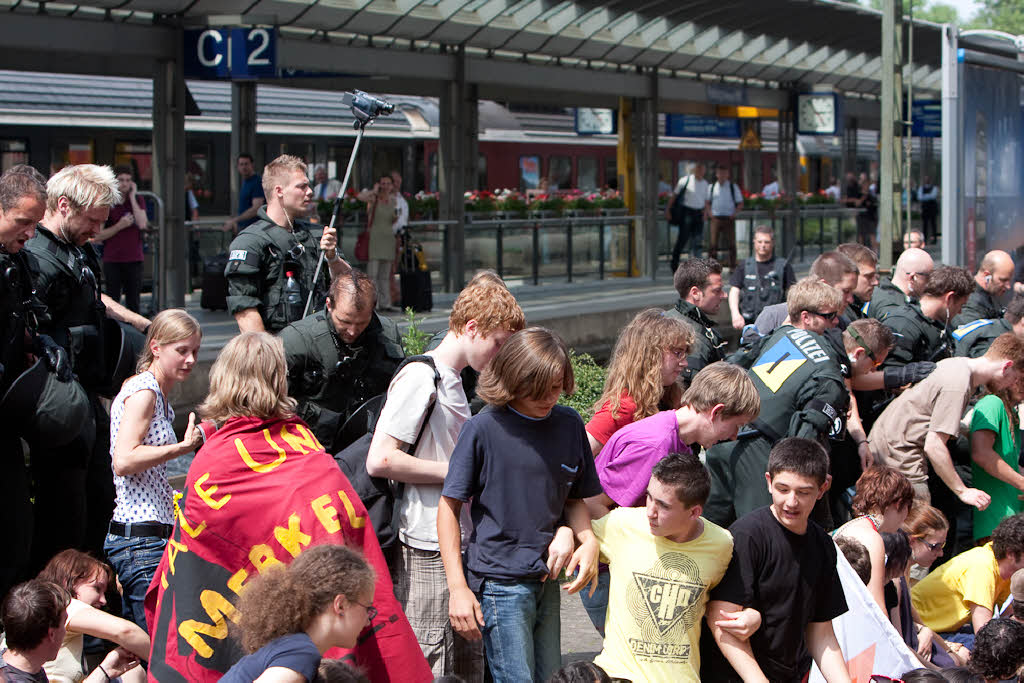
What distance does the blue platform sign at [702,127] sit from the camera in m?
27.6

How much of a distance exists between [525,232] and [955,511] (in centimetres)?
1051

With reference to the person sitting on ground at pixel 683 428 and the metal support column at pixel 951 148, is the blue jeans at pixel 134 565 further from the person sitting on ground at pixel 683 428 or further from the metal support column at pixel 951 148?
the metal support column at pixel 951 148

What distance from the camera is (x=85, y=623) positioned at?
461cm

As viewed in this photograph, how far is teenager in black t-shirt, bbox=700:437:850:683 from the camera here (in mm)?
4328

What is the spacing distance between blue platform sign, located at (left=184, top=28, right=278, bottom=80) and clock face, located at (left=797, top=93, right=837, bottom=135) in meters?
12.7

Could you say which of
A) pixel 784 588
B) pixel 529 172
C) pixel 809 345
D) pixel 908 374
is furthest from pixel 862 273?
pixel 529 172

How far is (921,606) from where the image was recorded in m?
6.52

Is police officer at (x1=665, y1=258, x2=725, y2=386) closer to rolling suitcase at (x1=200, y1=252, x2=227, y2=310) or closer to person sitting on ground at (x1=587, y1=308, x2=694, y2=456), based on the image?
person sitting on ground at (x1=587, y1=308, x2=694, y2=456)

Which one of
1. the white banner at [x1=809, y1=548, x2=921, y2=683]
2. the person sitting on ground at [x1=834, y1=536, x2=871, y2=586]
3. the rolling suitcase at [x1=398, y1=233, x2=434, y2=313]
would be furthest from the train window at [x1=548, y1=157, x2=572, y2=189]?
the white banner at [x1=809, y1=548, x2=921, y2=683]

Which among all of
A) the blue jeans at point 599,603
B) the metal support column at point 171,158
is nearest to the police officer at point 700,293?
the blue jeans at point 599,603

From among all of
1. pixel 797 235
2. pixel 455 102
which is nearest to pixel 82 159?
pixel 455 102

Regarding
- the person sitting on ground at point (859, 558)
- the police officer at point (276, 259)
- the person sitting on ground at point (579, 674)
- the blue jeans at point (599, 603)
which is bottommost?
the blue jeans at point (599, 603)

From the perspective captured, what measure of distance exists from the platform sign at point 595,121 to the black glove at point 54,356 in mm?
21386

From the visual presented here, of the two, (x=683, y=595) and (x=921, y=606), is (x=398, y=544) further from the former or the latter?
(x=921, y=606)
